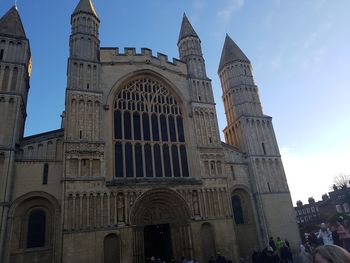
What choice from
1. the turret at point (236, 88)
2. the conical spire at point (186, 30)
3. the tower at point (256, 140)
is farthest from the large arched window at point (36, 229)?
the conical spire at point (186, 30)

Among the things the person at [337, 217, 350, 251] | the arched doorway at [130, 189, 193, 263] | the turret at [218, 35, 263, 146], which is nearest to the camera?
the person at [337, 217, 350, 251]

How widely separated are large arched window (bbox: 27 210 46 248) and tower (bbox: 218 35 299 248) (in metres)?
16.5

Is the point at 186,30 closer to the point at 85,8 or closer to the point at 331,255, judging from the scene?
the point at 85,8

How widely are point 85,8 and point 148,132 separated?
1258 cm

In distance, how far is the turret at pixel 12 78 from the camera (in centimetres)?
1788

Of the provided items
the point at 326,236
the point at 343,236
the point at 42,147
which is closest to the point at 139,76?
the point at 42,147

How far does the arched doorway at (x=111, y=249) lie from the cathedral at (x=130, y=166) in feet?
0.21

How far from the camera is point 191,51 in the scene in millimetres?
27469

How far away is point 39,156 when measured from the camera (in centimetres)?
1816

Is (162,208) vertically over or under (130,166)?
under

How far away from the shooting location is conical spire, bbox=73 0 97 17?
78.2 ft

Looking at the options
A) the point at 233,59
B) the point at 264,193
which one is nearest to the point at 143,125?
the point at 264,193

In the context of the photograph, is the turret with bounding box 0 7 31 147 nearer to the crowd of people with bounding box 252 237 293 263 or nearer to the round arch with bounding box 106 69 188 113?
the round arch with bounding box 106 69 188 113

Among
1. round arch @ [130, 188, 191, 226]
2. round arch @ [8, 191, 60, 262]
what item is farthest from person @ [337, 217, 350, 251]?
round arch @ [8, 191, 60, 262]
